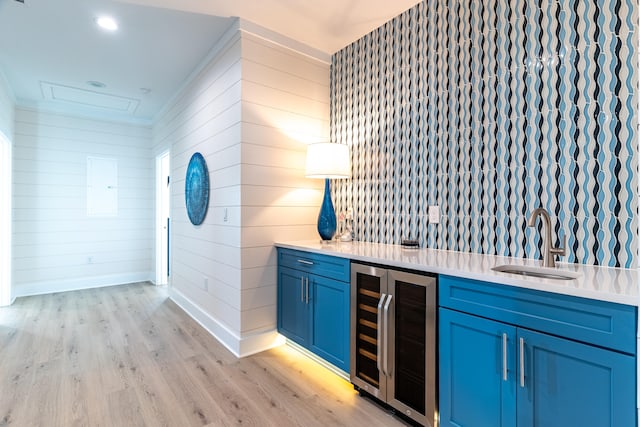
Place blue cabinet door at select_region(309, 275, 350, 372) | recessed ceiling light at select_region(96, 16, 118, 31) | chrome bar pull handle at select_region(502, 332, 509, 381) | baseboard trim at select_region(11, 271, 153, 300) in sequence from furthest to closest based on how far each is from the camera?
baseboard trim at select_region(11, 271, 153, 300) → recessed ceiling light at select_region(96, 16, 118, 31) → blue cabinet door at select_region(309, 275, 350, 372) → chrome bar pull handle at select_region(502, 332, 509, 381)

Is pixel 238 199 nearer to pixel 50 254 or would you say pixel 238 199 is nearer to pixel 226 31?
pixel 226 31

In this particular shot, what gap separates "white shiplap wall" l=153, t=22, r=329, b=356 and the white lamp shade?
1.07 ft

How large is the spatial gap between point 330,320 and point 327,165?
3.91ft

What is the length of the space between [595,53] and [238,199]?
2408 mm

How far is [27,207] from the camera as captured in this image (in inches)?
179

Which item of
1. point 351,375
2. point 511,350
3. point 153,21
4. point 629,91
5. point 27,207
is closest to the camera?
point 511,350

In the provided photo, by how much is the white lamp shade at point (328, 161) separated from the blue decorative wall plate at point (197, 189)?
1190 millimetres

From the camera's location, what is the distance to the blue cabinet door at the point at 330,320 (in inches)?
85.3

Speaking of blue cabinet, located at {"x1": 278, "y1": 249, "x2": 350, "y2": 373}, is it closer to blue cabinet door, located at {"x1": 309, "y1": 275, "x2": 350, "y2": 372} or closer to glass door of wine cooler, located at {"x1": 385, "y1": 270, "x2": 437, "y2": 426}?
blue cabinet door, located at {"x1": 309, "y1": 275, "x2": 350, "y2": 372}

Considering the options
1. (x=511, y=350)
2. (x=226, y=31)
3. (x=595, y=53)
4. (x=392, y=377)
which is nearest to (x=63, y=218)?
(x=226, y=31)

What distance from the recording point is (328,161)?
264cm

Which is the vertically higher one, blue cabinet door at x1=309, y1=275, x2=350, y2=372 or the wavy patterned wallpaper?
the wavy patterned wallpaper

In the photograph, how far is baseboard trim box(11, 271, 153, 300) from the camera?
4.51 m

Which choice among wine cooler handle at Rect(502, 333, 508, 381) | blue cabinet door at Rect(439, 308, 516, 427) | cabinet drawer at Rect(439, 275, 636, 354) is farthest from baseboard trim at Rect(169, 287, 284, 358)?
wine cooler handle at Rect(502, 333, 508, 381)
